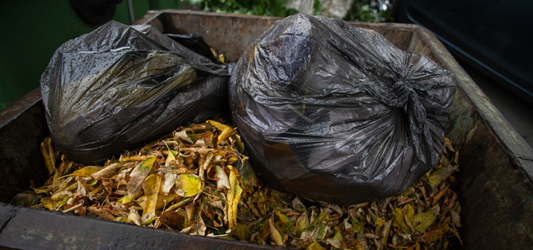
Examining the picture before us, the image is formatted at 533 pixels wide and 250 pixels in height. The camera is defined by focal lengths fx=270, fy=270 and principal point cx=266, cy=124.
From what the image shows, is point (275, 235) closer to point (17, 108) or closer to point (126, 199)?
point (126, 199)

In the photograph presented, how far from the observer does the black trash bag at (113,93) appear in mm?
1263

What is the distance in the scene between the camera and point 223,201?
1277 millimetres

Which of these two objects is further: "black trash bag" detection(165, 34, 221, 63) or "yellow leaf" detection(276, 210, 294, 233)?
"black trash bag" detection(165, 34, 221, 63)

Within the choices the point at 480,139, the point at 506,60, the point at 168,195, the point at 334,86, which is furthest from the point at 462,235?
the point at 506,60

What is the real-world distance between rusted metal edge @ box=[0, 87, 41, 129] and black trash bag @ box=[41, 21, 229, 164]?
14cm

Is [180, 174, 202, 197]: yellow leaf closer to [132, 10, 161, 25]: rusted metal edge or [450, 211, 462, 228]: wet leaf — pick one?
[450, 211, 462, 228]: wet leaf

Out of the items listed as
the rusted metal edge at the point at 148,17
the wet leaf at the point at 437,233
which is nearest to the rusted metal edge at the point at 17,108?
the rusted metal edge at the point at 148,17

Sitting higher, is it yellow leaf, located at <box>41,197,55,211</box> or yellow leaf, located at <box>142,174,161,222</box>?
yellow leaf, located at <box>142,174,161,222</box>

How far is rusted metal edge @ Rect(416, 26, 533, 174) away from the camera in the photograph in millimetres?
1181

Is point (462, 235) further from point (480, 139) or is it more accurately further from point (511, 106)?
point (511, 106)

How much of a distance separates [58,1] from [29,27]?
0.93 ft

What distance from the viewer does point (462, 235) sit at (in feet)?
4.66

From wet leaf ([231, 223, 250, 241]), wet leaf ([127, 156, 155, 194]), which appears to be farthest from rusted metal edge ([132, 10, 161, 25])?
wet leaf ([231, 223, 250, 241])

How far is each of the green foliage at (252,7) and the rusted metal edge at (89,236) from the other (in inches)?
131
